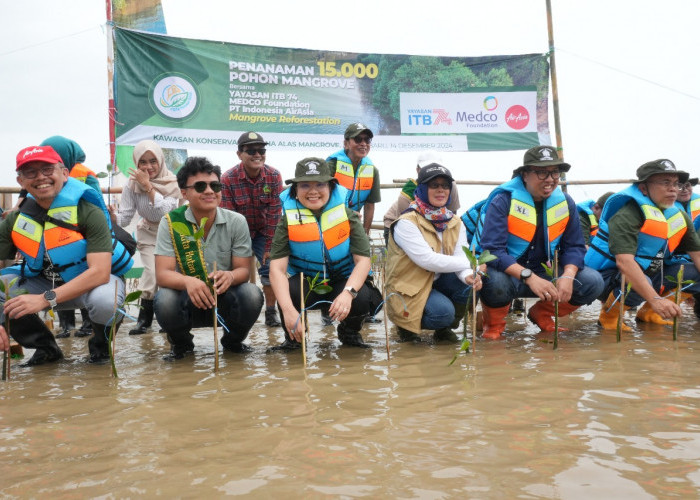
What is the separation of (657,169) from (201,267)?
10.2ft

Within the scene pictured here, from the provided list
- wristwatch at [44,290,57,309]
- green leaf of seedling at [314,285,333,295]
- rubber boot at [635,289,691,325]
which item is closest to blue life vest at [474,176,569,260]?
rubber boot at [635,289,691,325]

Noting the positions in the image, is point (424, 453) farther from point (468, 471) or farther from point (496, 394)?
point (496, 394)

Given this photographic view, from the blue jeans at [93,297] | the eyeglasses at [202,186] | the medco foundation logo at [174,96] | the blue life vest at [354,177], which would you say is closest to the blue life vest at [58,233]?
the blue jeans at [93,297]

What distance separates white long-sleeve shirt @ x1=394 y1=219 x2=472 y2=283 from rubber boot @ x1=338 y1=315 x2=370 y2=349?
0.53 meters

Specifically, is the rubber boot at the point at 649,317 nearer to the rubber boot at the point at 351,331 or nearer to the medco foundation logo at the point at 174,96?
the rubber boot at the point at 351,331

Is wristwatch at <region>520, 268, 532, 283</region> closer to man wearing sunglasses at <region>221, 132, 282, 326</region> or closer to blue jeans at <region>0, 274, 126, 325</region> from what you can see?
man wearing sunglasses at <region>221, 132, 282, 326</region>

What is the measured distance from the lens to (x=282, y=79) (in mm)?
8398

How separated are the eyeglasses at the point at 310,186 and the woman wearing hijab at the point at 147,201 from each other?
1700 mm

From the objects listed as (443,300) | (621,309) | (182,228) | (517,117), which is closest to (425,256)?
(443,300)

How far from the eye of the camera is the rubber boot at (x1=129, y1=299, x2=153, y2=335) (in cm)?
468

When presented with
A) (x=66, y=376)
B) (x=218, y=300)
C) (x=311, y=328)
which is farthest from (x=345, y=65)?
(x=66, y=376)

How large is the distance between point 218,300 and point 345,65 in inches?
239

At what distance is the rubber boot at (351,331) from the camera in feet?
12.3

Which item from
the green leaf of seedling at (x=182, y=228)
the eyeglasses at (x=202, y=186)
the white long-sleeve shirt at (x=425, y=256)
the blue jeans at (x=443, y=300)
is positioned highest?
the eyeglasses at (x=202, y=186)
